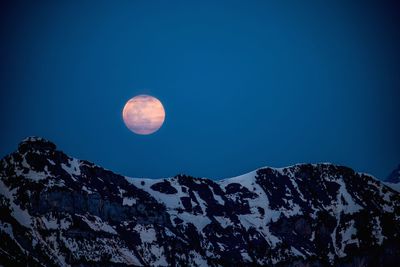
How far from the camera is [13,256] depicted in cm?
18550

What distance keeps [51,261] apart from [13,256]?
56.9 feet

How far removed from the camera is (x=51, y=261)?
198 meters

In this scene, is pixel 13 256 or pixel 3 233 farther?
pixel 3 233

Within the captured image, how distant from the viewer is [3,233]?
649 ft

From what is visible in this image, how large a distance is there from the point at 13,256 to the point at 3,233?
16302mm

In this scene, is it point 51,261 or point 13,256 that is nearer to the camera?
point 13,256

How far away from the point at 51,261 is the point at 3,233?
72.7 ft
